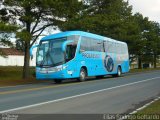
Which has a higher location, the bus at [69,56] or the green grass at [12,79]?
the bus at [69,56]

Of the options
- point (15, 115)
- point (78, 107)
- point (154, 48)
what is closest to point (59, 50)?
point (78, 107)

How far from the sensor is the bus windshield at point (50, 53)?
2736 centimetres

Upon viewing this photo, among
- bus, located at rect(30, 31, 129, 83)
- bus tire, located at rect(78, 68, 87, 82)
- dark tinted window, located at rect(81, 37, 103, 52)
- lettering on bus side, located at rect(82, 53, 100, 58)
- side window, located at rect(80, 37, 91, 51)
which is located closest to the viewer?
bus, located at rect(30, 31, 129, 83)

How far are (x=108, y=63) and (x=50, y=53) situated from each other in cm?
864

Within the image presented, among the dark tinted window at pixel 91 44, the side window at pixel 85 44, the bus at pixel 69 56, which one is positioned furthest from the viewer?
the dark tinted window at pixel 91 44

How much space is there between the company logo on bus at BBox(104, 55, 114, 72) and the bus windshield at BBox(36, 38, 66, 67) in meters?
7.61

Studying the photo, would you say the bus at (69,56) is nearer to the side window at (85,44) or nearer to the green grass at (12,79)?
the side window at (85,44)

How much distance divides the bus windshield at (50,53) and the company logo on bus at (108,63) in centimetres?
761

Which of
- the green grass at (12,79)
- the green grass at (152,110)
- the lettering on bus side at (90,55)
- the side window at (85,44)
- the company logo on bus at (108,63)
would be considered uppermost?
the side window at (85,44)

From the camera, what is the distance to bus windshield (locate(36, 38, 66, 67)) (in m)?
27.4

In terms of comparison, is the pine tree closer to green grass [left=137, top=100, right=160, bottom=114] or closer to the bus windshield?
the bus windshield

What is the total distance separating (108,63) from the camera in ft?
115

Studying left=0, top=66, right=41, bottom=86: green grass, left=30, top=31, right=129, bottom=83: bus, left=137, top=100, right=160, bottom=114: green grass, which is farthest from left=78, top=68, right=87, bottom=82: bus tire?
left=137, top=100, right=160, bottom=114: green grass

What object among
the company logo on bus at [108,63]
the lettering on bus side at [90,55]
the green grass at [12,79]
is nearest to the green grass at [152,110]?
the green grass at [12,79]
